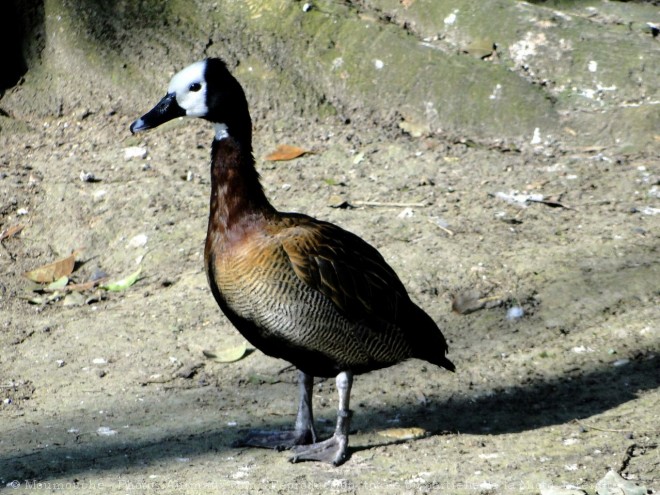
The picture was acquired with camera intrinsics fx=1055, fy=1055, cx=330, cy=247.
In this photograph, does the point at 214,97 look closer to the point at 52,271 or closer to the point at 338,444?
the point at 338,444

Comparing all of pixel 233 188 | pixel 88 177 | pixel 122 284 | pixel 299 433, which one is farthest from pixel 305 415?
pixel 88 177

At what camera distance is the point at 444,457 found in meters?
4.12

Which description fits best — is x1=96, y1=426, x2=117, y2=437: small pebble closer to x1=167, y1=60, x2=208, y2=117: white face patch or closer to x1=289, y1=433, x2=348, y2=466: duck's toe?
x1=289, y1=433, x2=348, y2=466: duck's toe

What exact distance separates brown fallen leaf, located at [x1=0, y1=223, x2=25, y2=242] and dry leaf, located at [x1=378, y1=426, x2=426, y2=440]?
10.3ft

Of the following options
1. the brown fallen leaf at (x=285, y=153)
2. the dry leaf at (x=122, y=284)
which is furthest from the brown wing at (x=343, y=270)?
the brown fallen leaf at (x=285, y=153)

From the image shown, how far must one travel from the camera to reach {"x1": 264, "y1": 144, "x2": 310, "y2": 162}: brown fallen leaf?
277 inches

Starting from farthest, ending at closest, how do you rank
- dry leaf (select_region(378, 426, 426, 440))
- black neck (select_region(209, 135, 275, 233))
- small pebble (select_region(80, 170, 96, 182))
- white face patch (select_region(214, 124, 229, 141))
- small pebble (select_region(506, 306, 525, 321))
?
small pebble (select_region(80, 170, 96, 182))
small pebble (select_region(506, 306, 525, 321))
dry leaf (select_region(378, 426, 426, 440))
white face patch (select_region(214, 124, 229, 141))
black neck (select_region(209, 135, 275, 233))

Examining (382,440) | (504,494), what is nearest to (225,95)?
(382,440)

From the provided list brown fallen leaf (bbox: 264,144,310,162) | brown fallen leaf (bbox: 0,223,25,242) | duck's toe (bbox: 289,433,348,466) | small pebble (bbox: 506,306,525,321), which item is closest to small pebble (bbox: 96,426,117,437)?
duck's toe (bbox: 289,433,348,466)

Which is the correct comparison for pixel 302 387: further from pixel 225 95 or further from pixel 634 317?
pixel 634 317

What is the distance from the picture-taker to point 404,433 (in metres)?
4.38

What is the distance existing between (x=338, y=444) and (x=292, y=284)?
0.68 m

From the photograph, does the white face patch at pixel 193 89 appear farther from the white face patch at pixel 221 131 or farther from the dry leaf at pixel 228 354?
the dry leaf at pixel 228 354

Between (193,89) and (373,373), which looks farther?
(373,373)
